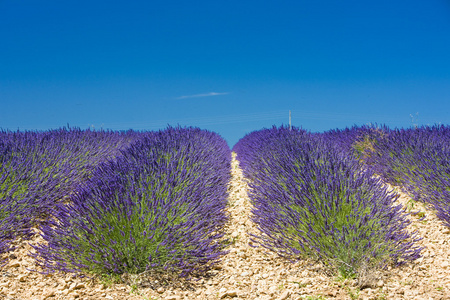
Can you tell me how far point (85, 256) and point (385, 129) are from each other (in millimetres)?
6992

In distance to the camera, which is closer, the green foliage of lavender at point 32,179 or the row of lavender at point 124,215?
the row of lavender at point 124,215

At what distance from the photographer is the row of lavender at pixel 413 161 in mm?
4043

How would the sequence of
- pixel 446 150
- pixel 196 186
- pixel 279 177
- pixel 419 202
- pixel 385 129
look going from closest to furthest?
pixel 196 186, pixel 279 177, pixel 419 202, pixel 446 150, pixel 385 129

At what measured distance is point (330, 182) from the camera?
3.16 meters

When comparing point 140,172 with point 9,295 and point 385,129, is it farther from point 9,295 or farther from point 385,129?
point 385,129

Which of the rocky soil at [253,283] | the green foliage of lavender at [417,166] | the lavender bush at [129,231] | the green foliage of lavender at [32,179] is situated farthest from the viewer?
the green foliage of lavender at [417,166]

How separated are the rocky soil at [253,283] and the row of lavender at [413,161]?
3.39 ft

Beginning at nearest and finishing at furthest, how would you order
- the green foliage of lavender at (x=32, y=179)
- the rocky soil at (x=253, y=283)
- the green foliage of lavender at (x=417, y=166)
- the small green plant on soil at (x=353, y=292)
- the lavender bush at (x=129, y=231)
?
the small green plant on soil at (x=353, y=292), the rocky soil at (x=253, y=283), the lavender bush at (x=129, y=231), the green foliage of lavender at (x=32, y=179), the green foliage of lavender at (x=417, y=166)

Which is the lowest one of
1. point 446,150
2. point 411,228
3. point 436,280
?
point 436,280

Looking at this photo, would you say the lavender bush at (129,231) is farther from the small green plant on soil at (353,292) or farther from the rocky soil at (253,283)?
the small green plant on soil at (353,292)

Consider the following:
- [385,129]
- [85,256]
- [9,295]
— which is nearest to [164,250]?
[85,256]

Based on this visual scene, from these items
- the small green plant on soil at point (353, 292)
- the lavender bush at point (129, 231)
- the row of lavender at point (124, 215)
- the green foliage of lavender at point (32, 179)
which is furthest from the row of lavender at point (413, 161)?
the green foliage of lavender at point (32, 179)

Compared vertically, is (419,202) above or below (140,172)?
below

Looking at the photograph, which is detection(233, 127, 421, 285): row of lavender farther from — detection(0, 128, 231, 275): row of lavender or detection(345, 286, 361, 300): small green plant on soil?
detection(0, 128, 231, 275): row of lavender
